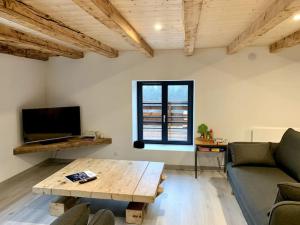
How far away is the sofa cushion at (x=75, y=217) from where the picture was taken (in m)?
1.17

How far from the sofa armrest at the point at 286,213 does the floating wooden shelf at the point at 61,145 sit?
347 centimetres

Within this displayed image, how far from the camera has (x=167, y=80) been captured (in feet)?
14.7

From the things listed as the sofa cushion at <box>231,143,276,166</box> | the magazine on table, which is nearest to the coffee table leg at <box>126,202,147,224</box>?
the magazine on table

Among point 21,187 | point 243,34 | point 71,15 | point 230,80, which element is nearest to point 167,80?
point 230,80

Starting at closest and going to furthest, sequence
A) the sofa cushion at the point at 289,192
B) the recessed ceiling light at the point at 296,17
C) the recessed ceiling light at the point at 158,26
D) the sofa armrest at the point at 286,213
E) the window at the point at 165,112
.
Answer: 1. the sofa armrest at the point at 286,213
2. the sofa cushion at the point at 289,192
3. the recessed ceiling light at the point at 296,17
4. the recessed ceiling light at the point at 158,26
5. the window at the point at 165,112

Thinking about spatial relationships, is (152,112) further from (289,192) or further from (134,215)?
(289,192)

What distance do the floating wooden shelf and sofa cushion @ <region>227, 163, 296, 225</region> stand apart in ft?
8.13

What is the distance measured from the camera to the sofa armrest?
157cm

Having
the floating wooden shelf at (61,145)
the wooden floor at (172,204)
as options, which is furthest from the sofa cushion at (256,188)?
the floating wooden shelf at (61,145)

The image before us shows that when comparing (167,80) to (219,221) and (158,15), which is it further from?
(219,221)

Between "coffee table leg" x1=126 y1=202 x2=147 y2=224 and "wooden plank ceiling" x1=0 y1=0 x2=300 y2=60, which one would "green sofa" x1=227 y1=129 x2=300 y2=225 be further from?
"wooden plank ceiling" x1=0 y1=0 x2=300 y2=60

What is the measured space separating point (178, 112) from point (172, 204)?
80.1 inches

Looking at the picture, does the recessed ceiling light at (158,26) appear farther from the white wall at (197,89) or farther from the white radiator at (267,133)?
the white radiator at (267,133)

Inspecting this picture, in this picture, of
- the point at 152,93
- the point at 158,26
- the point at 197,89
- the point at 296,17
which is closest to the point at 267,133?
the point at 197,89
